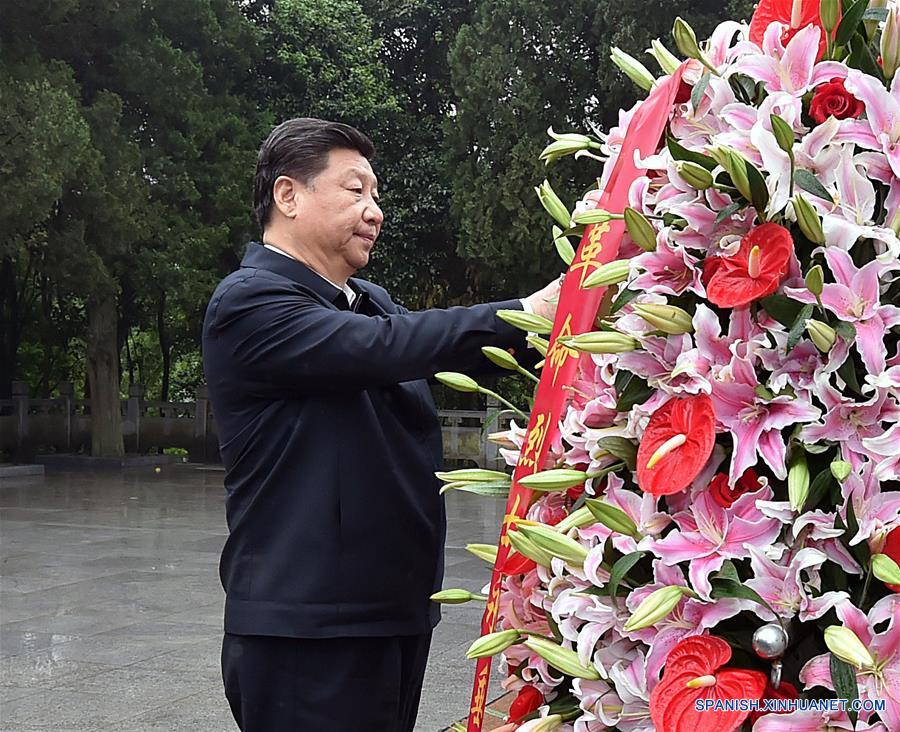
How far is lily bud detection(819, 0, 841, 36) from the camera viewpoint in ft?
3.86

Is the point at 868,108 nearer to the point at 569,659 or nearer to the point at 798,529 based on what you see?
the point at 798,529

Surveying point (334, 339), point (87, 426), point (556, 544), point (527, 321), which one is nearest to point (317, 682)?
point (334, 339)

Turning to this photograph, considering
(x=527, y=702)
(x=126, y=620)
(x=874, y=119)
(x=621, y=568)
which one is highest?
(x=874, y=119)

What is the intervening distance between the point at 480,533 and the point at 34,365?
1265 centimetres

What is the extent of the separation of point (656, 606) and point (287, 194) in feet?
3.99

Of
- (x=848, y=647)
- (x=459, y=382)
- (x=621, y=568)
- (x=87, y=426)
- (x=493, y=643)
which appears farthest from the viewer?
(x=87, y=426)

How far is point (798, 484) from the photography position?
1.07 metres

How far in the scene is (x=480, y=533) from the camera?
32.3 ft

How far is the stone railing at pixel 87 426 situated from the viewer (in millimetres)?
17672

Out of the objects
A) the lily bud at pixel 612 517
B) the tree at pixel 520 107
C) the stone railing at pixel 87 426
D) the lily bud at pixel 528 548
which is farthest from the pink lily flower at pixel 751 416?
the stone railing at pixel 87 426

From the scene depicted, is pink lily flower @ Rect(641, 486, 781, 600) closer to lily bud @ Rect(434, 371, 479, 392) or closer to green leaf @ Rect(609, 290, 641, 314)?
green leaf @ Rect(609, 290, 641, 314)

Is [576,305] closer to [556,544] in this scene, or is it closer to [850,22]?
[556,544]

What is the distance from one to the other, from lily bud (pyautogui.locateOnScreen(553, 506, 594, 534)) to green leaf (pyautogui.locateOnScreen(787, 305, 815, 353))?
0.86ft

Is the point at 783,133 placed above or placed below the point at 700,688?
above
